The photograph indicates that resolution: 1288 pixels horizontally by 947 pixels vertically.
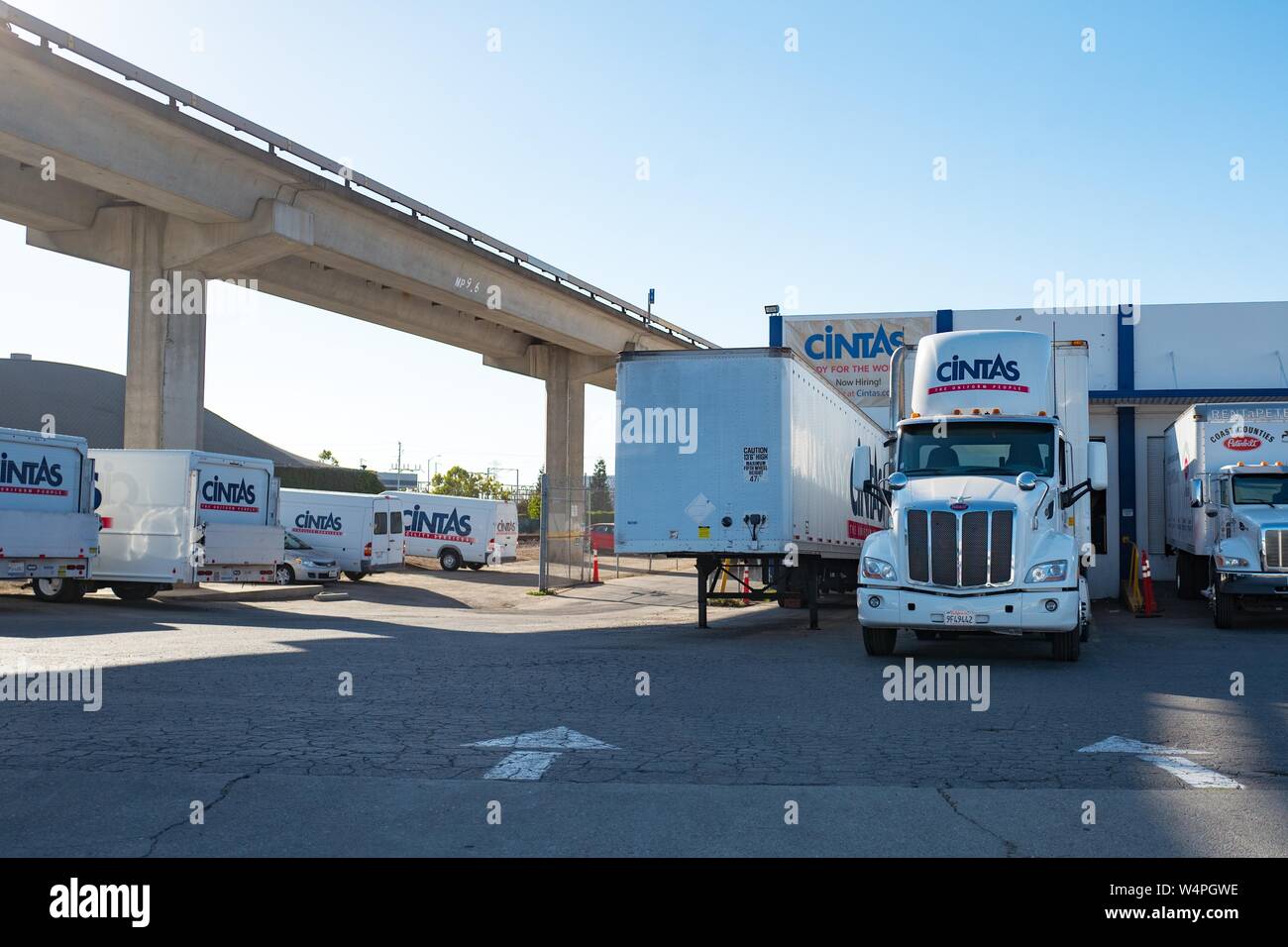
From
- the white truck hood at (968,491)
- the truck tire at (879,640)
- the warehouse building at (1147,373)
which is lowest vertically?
the truck tire at (879,640)

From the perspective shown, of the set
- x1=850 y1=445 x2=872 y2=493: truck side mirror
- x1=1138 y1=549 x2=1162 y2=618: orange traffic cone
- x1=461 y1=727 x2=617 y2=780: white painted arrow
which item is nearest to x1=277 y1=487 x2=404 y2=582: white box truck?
x1=1138 y1=549 x2=1162 y2=618: orange traffic cone

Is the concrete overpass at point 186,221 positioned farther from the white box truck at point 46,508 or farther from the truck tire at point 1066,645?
the truck tire at point 1066,645

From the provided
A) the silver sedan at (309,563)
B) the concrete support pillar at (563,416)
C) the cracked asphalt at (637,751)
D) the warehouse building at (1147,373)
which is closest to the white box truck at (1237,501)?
the cracked asphalt at (637,751)

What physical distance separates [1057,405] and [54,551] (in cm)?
1851

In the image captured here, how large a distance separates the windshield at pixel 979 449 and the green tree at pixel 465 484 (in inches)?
3266

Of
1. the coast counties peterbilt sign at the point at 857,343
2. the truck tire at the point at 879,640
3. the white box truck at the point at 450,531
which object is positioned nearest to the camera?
the truck tire at the point at 879,640

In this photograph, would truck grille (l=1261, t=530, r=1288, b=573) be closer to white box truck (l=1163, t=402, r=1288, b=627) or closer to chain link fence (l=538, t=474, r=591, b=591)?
white box truck (l=1163, t=402, r=1288, b=627)

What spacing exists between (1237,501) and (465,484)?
8404 cm

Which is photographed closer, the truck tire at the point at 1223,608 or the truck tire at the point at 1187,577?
the truck tire at the point at 1223,608

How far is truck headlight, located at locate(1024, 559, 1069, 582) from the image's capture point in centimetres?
1313

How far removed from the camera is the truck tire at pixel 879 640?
46.7ft

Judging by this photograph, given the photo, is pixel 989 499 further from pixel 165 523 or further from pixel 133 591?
pixel 133 591

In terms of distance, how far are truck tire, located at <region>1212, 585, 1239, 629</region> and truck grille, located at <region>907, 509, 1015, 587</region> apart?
27.5 ft
